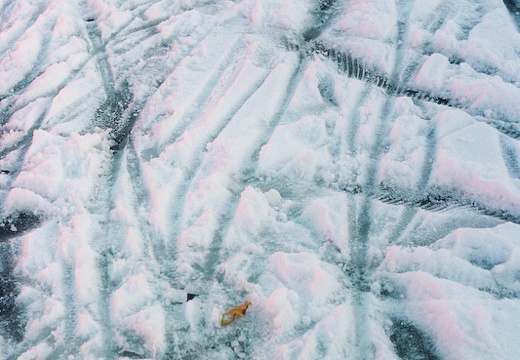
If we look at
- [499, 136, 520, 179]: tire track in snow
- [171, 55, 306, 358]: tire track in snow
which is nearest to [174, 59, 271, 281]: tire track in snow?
[171, 55, 306, 358]: tire track in snow

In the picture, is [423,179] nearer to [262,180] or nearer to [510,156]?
[510,156]

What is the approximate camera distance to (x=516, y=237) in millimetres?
2246

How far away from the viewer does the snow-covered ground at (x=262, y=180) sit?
2.06m

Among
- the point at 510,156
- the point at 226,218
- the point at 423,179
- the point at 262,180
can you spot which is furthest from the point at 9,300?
the point at 510,156

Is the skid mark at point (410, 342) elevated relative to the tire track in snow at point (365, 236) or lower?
lower

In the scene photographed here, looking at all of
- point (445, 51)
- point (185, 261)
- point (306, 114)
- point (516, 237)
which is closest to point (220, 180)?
point (185, 261)

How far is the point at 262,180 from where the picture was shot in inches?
102

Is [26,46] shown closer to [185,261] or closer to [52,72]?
[52,72]

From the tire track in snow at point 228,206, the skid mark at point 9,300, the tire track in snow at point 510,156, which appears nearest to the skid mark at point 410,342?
the tire track in snow at point 228,206

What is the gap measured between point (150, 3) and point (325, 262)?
2.47m

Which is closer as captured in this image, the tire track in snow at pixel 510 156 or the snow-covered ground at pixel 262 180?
the snow-covered ground at pixel 262 180

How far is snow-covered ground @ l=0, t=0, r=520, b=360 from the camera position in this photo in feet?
6.77

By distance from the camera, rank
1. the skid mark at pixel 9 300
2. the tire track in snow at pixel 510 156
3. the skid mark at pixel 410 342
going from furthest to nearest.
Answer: the tire track in snow at pixel 510 156 → the skid mark at pixel 9 300 → the skid mark at pixel 410 342

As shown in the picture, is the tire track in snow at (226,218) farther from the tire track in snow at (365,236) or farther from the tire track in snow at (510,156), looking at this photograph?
the tire track in snow at (510,156)
